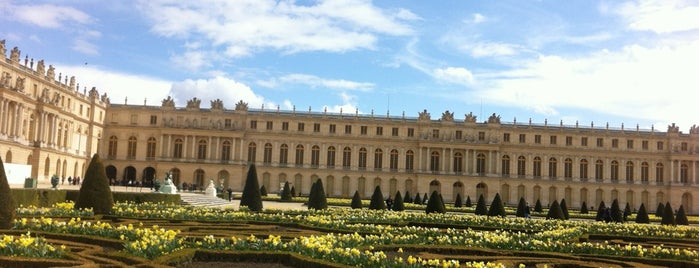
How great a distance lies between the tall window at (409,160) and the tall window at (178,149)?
22626 mm

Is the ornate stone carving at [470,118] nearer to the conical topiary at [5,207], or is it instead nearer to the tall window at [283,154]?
the tall window at [283,154]

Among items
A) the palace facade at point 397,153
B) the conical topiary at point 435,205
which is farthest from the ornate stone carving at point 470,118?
the conical topiary at point 435,205

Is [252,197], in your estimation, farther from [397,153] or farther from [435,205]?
[397,153]

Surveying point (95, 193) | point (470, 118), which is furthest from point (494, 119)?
point (95, 193)

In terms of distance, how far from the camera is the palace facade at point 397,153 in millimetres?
65875

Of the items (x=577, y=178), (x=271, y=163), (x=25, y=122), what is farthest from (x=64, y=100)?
(x=577, y=178)

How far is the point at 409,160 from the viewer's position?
67.8m

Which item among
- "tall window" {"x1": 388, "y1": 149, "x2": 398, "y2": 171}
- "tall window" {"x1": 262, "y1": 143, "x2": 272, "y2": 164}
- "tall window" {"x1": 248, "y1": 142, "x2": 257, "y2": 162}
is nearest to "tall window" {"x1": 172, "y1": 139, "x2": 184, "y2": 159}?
"tall window" {"x1": 248, "y1": 142, "x2": 257, "y2": 162}

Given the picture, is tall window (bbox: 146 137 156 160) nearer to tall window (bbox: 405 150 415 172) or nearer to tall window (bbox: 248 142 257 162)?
tall window (bbox: 248 142 257 162)

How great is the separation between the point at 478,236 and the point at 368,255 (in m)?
5.90

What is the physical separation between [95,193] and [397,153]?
49672mm

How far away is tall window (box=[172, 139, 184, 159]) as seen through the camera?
217ft

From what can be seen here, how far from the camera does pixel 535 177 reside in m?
67.7

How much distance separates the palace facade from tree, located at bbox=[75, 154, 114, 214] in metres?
45.5
